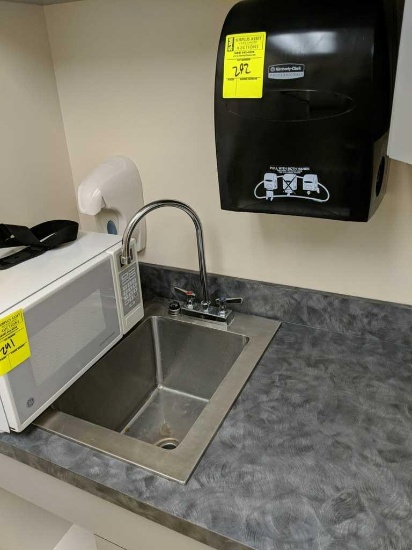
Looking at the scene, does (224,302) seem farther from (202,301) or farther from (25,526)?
(25,526)

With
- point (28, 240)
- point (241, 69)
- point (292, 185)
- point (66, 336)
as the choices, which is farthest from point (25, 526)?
point (241, 69)

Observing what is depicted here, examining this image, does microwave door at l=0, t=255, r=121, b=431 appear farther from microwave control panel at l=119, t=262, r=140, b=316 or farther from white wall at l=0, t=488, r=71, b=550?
white wall at l=0, t=488, r=71, b=550

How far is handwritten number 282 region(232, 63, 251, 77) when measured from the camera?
877 mm

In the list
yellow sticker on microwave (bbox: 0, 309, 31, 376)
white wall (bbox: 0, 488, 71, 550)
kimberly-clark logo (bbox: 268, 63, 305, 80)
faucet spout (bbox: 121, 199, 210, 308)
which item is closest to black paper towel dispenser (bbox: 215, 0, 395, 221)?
kimberly-clark logo (bbox: 268, 63, 305, 80)

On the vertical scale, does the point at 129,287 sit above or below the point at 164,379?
above

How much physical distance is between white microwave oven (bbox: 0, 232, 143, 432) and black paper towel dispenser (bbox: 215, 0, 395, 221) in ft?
1.35

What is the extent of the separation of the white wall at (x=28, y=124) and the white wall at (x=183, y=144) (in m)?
0.04

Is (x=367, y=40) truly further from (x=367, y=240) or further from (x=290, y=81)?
(x=367, y=240)

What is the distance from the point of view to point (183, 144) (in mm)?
1273

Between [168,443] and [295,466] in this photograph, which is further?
[168,443]

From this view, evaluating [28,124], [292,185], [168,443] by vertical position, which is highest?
[28,124]

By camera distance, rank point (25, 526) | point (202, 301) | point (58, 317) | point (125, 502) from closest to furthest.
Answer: point (125, 502) < point (58, 317) < point (202, 301) < point (25, 526)

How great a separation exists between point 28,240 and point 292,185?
2.10 ft

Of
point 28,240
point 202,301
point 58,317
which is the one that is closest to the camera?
point 58,317
